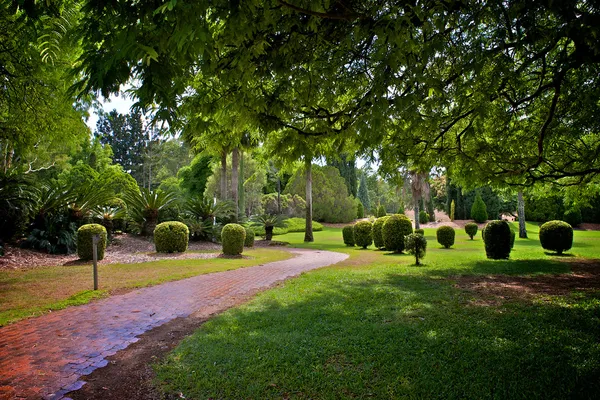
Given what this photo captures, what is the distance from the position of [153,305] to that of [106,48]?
506 centimetres

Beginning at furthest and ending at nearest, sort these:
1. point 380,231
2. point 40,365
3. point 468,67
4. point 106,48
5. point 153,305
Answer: point 380,231, point 153,305, point 468,67, point 40,365, point 106,48

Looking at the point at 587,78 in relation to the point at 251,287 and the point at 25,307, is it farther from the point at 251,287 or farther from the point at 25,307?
the point at 25,307

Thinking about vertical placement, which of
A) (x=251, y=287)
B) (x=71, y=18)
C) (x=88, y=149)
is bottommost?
(x=251, y=287)

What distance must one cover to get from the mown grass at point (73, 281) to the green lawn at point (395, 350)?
335 cm

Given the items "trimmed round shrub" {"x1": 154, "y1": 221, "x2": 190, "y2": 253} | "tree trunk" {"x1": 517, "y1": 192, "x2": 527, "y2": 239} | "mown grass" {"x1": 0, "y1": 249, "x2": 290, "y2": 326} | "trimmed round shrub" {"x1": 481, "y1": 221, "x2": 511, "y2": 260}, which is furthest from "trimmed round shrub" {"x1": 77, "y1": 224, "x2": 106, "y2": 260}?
"tree trunk" {"x1": 517, "y1": 192, "x2": 527, "y2": 239}

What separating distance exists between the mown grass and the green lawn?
3347 millimetres

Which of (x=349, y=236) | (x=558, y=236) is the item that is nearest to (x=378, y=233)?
(x=349, y=236)

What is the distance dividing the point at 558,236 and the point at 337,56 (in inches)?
572

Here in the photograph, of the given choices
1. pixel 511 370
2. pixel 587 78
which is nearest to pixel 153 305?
pixel 511 370

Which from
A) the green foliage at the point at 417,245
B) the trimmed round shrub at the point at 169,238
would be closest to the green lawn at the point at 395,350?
the green foliage at the point at 417,245

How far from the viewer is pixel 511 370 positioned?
138 inches

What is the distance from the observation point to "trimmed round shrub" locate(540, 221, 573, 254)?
1429 cm

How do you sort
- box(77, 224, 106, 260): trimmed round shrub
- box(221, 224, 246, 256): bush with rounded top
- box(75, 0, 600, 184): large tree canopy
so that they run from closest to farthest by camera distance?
box(75, 0, 600, 184): large tree canopy < box(77, 224, 106, 260): trimmed round shrub < box(221, 224, 246, 256): bush with rounded top

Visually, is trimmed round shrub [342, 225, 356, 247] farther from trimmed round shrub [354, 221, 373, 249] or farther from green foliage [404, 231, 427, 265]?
green foliage [404, 231, 427, 265]
